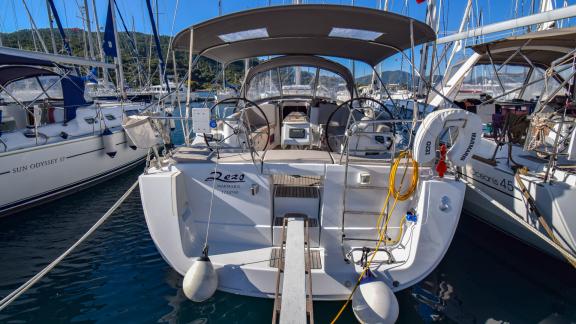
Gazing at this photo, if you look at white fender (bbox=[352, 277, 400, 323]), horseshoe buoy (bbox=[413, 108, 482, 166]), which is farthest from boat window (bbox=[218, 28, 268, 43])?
white fender (bbox=[352, 277, 400, 323])

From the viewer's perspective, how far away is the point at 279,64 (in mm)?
6445

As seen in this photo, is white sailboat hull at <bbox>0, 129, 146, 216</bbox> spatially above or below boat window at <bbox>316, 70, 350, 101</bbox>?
below

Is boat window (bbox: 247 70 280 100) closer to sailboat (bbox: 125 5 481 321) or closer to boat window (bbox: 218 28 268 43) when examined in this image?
boat window (bbox: 218 28 268 43)

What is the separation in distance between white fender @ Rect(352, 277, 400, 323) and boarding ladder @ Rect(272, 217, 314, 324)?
45 cm

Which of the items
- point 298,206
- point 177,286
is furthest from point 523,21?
point 177,286

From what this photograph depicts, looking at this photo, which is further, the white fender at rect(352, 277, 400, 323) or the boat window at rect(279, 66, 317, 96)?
the boat window at rect(279, 66, 317, 96)

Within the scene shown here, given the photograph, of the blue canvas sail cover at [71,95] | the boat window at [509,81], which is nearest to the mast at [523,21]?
the boat window at [509,81]

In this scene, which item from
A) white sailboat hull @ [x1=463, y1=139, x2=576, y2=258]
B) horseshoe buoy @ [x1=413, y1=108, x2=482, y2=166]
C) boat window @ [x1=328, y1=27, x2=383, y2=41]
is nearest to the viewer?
horseshoe buoy @ [x1=413, y1=108, x2=482, y2=166]

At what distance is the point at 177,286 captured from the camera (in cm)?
383

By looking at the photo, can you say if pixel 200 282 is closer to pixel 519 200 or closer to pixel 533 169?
pixel 519 200

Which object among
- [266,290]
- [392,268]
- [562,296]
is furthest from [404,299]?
[562,296]

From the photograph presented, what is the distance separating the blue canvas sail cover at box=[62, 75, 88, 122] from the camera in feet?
26.6

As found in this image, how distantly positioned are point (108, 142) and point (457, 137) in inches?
331

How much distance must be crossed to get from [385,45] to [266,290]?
3.89 metres
